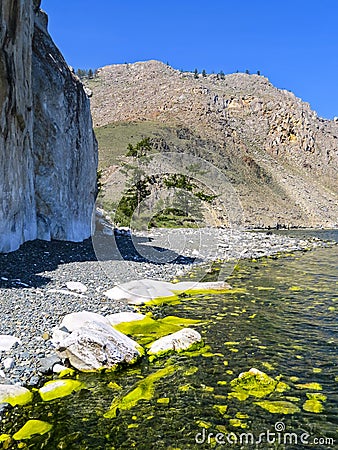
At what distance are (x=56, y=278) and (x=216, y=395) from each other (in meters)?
7.55

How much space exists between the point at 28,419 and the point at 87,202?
1942 centimetres

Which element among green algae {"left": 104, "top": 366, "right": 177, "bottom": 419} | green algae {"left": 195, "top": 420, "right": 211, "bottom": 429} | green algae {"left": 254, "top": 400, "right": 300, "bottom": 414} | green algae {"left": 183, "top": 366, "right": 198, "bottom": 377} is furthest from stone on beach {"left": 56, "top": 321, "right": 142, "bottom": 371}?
green algae {"left": 254, "top": 400, "right": 300, "bottom": 414}

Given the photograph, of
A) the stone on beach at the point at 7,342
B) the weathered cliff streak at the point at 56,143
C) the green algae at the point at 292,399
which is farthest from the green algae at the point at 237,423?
the weathered cliff streak at the point at 56,143

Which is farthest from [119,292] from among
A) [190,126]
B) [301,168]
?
[301,168]

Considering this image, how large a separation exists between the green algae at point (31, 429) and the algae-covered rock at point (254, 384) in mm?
2723

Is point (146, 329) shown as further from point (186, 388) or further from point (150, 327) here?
point (186, 388)

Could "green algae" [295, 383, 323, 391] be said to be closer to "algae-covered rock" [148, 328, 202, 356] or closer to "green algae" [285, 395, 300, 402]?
"green algae" [285, 395, 300, 402]

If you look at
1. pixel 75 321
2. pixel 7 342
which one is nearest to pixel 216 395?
pixel 75 321

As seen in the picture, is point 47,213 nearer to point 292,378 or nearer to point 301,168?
point 292,378

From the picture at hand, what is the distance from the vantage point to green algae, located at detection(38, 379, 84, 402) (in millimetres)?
5893

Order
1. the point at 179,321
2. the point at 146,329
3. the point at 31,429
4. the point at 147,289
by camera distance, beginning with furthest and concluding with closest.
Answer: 1. the point at 147,289
2. the point at 179,321
3. the point at 146,329
4. the point at 31,429

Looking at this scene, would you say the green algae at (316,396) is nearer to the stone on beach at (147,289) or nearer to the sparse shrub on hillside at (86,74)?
the stone on beach at (147,289)

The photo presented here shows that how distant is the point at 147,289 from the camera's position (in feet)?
40.5

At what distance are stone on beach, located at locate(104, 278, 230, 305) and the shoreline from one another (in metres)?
0.41
